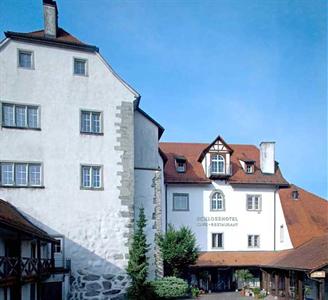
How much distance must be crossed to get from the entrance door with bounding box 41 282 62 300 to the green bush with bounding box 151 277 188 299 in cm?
483

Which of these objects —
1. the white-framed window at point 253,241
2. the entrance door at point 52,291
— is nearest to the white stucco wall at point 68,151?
the entrance door at point 52,291

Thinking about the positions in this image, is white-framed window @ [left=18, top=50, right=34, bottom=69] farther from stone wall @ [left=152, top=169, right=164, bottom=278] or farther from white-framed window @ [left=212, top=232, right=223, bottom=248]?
white-framed window @ [left=212, top=232, right=223, bottom=248]

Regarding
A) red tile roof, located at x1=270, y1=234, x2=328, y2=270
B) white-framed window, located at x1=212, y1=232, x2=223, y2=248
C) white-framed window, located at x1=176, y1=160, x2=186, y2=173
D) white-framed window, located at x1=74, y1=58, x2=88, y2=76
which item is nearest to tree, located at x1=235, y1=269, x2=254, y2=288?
red tile roof, located at x1=270, y1=234, x2=328, y2=270

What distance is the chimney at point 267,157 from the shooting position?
3127 centimetres

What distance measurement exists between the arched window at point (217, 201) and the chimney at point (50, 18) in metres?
14.7

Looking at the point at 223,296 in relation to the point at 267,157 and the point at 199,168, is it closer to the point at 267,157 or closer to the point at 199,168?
the point at 199,168

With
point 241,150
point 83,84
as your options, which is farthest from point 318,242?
point 83,84

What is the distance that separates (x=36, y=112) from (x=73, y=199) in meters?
4.78

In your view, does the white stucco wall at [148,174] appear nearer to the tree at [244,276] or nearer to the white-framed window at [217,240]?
the white-framed window at [217,240]

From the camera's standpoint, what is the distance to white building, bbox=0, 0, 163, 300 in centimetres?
2119

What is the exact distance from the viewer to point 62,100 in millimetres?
22109

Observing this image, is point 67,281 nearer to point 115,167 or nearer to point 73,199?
point 73,199

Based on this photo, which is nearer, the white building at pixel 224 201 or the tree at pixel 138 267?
the tree at pixel 138 267

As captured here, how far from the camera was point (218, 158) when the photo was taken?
2992 cm
